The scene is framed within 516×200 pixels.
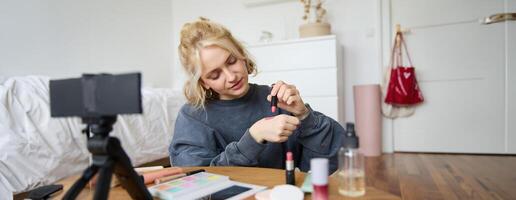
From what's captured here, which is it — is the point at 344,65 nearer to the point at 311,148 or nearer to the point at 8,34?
the point at 311,148

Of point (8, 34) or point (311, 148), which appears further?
point (8, 34)

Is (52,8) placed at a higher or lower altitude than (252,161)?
higher

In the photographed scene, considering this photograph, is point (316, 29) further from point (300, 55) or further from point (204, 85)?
point (204, 85)

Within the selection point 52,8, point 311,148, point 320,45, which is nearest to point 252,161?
point 311,148

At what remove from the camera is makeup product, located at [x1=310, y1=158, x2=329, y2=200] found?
1.29 feet

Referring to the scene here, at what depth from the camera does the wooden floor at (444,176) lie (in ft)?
4.88

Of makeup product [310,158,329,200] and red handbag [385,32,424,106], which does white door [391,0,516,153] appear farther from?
makeup product [310,158,329,200]

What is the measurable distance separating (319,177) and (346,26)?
2483 mm

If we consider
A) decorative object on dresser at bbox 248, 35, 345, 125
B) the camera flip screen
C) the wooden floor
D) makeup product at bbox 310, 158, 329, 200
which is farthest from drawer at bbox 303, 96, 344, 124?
the camera flip screen

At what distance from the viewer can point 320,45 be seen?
225cm

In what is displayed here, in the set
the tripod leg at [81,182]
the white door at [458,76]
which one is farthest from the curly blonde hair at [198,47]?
the white door at [458,76]

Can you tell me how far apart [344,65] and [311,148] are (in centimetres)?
207

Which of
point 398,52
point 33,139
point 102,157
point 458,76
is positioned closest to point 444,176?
point 458,76

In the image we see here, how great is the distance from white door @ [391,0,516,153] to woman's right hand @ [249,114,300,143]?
2.23 m
